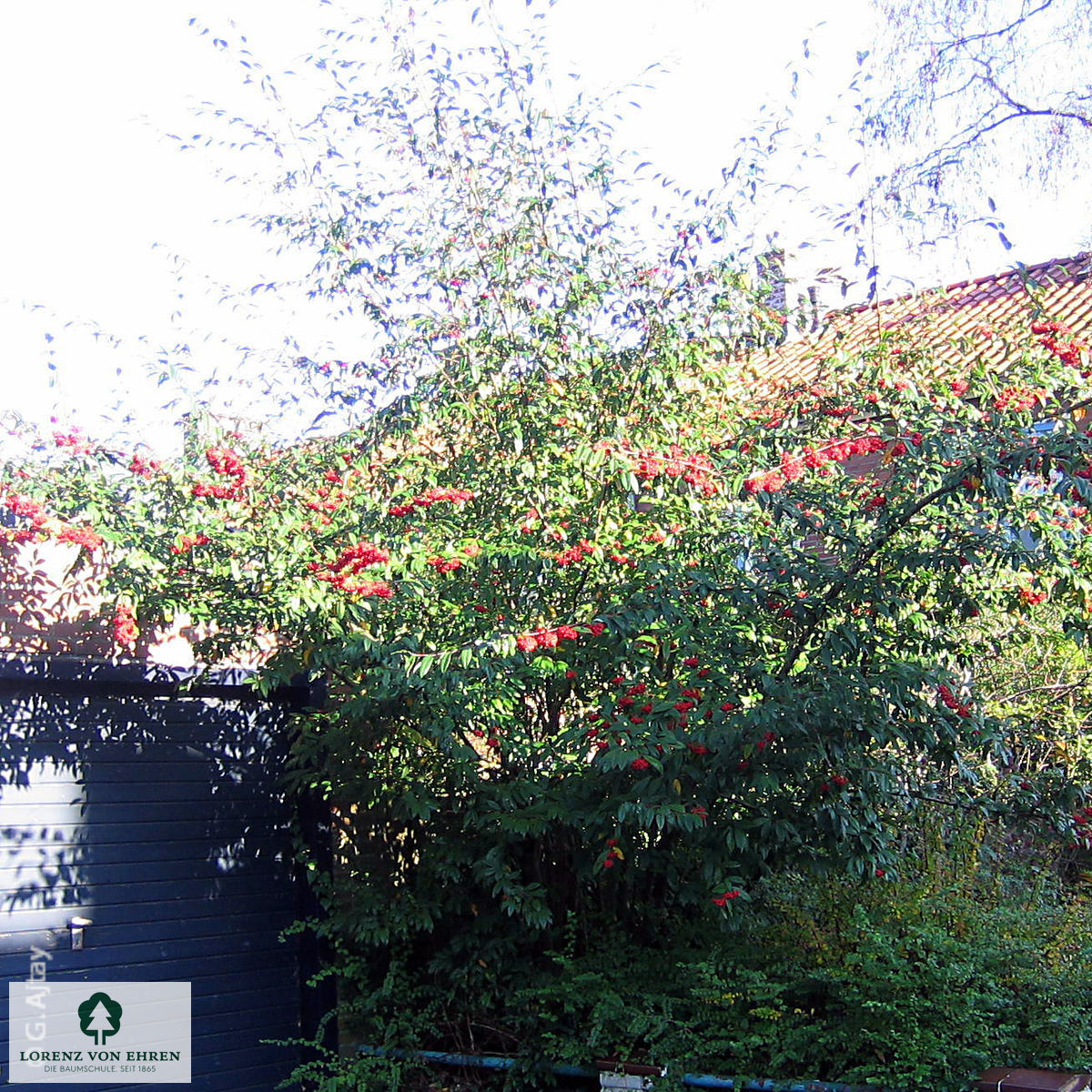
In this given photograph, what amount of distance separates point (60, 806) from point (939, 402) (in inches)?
197

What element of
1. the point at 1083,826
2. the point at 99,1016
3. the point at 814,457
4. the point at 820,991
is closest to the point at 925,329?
the point at 814,457

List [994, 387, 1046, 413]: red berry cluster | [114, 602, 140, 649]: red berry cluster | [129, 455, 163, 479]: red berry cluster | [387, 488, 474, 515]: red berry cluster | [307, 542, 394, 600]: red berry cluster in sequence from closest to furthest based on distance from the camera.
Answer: [994, 387, 1046, 413]: red berry cluster
[307, 542, 394, 600]: red berry cluster
[387, 488, 474, 515]: red berry cluster
[114, 602, 140, 649]: red berry cluster
[129, 455, 163, 479]: red berry cluster

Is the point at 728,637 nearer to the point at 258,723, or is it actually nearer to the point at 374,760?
the point at 374,760

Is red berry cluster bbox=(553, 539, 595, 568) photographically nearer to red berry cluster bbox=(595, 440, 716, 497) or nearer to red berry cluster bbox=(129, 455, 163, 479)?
red berry cluster bbox=(595, 440, 716, 497)

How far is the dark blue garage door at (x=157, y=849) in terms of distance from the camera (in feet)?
20.3

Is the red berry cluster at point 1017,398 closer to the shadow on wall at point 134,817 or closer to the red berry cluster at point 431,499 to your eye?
the red berry cluster at point 431,499

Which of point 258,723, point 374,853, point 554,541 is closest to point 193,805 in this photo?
point 258,723

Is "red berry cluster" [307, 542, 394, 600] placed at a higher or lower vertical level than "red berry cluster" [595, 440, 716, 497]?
lower

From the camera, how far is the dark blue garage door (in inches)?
244

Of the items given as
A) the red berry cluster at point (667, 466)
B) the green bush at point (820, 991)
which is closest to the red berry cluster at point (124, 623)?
the green bush at point (820, 991)

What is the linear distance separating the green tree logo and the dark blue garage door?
0.12 meters

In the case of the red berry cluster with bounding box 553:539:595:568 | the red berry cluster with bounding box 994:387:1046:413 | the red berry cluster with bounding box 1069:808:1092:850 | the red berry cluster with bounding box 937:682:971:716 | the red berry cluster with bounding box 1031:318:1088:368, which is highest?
the red berry cluster with bounding box 1031:318:1088:368

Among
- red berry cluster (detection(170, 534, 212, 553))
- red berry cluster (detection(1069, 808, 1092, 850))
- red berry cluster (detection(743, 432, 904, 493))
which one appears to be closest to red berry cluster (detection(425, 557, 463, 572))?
red berry cluster (detection(170, 534, 212, 553))

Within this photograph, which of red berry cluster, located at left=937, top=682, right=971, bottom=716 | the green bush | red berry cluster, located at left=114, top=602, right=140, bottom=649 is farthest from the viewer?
red berry cluster, located at left=114, top=602, right=140, bottom=649
